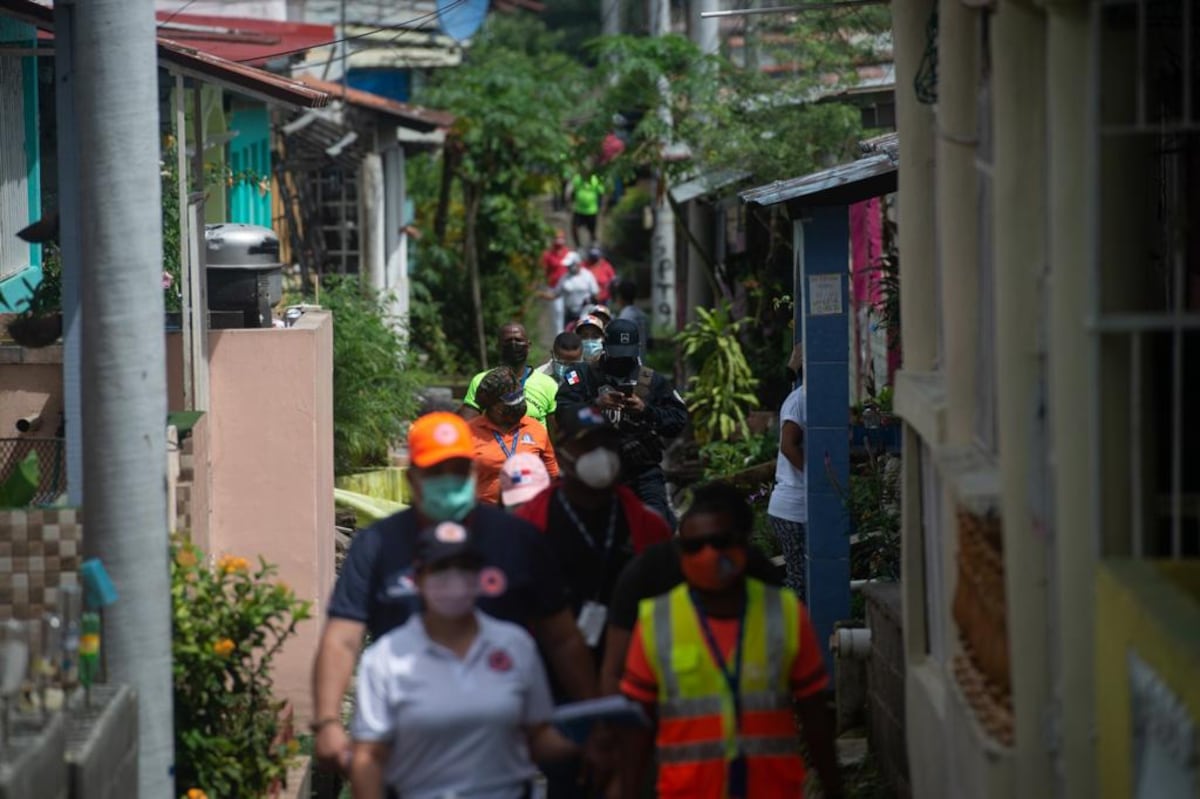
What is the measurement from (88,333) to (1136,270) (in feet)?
10.7

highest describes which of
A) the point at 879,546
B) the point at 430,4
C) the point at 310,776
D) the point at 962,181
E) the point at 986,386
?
the point at 430,4

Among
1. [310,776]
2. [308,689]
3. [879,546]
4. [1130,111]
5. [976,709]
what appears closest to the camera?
[1130,111]

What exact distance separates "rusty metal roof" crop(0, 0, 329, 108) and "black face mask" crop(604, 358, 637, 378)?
2.01 metres

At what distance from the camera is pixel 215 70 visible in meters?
8.84

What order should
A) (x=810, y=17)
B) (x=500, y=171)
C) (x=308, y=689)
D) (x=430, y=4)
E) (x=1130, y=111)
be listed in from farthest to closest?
(x=430, y=4), (x=500, y=171), (x=810, y=17), (x=308, y=689), (x=1130, y=111)

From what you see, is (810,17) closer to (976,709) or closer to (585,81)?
(585,81)

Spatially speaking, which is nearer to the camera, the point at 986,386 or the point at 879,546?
the point at 986,386

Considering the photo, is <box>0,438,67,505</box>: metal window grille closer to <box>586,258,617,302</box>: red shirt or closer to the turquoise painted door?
the turquoise painted door

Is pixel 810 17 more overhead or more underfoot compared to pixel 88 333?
more overhead

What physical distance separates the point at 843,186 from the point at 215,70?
122 inches

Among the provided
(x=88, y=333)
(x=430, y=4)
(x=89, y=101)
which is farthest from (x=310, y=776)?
(x=430, y=4)

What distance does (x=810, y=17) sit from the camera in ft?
57.8

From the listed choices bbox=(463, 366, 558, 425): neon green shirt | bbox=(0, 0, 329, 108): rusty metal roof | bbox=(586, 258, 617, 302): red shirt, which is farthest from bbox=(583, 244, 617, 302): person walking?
bbox=(0, 0, 329, 108): rusty metal roof

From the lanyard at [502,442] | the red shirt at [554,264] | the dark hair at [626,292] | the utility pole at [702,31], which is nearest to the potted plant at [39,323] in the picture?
the lanyard at [502,442]
